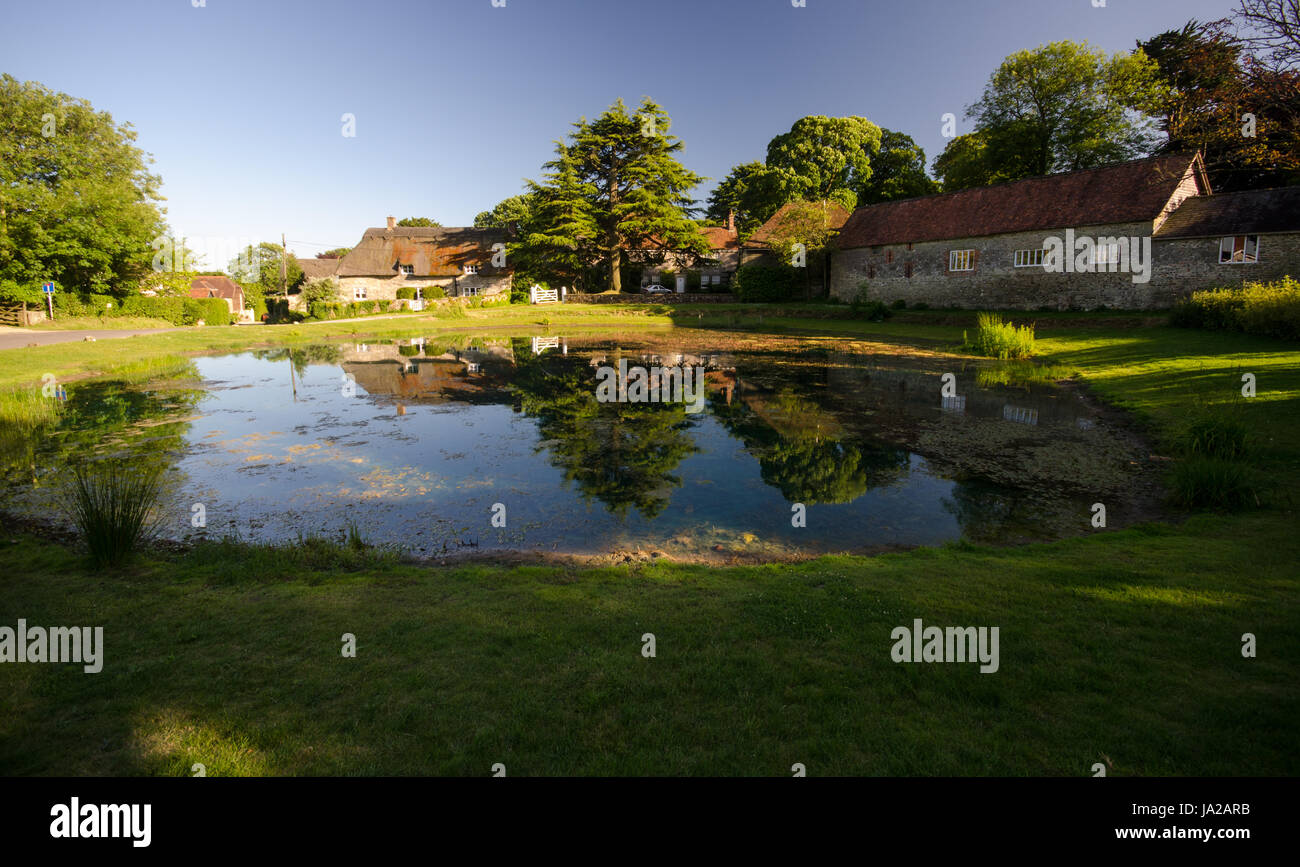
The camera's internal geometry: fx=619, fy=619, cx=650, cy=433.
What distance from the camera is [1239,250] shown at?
26.6 m

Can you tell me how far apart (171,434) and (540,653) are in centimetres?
1299

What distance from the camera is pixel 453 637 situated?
15.4 feet

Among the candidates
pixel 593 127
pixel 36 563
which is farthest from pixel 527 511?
pixel 593 127

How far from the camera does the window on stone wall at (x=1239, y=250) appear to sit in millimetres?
26297

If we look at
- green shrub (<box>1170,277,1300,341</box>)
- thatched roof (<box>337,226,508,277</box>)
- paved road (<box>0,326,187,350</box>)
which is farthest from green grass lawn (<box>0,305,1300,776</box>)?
thatched roof (<box>337,226,508,277</box>)

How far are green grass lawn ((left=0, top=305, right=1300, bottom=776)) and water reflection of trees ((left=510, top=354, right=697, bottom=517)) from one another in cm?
338

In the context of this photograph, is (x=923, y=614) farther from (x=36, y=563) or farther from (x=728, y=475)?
(x=36, y=563)

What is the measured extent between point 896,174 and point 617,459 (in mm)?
52144

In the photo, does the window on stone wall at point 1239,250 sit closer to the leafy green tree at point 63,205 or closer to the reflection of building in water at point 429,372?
the reflection of building in water at point 429,372

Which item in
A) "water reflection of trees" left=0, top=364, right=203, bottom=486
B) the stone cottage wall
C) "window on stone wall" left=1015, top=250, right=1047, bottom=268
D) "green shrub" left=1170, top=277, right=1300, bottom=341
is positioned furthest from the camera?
the stone cottage wall

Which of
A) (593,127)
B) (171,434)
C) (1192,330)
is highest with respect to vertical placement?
(593,127)

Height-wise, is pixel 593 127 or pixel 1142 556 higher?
→ pixel 593 127

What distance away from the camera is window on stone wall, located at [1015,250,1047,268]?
109 feet

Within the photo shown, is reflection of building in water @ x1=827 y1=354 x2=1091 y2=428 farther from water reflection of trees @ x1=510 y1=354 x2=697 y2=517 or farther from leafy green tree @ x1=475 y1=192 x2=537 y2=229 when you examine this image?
leafy green tree @ x1=475 y1=192 x2=537 y2=229
